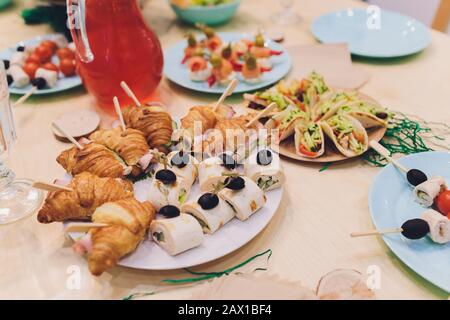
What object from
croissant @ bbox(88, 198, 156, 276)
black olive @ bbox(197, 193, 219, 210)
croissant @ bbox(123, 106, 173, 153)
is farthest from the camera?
croissant @ bbox(123, 106, 173, 153)

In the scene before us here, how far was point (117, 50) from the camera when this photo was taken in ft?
4.37

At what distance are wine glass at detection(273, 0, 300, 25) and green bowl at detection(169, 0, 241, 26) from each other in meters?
0.21

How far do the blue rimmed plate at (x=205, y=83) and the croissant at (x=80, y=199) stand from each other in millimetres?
642

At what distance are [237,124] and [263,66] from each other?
50 centimetres

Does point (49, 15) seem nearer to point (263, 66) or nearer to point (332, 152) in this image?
point (263, 66)

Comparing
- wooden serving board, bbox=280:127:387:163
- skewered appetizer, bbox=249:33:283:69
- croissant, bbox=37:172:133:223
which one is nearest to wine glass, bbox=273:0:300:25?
skewered appetizer, bbox=249:33:283:69

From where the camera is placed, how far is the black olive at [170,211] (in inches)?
35.8

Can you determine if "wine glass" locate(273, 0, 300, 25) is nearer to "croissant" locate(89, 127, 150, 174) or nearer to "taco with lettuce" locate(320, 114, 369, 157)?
"taco with lettuce" locate(320, 114, 369, 157)

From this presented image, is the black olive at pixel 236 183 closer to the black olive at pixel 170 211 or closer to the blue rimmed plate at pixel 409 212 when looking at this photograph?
the black olive at pixel 170 211

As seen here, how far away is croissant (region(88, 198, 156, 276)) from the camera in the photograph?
820 millimetres

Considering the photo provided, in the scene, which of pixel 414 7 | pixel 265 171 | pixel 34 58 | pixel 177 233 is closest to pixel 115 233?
pixel 177 233

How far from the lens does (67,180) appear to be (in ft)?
3.54

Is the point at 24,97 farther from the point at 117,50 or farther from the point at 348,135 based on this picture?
the point at 348,135
